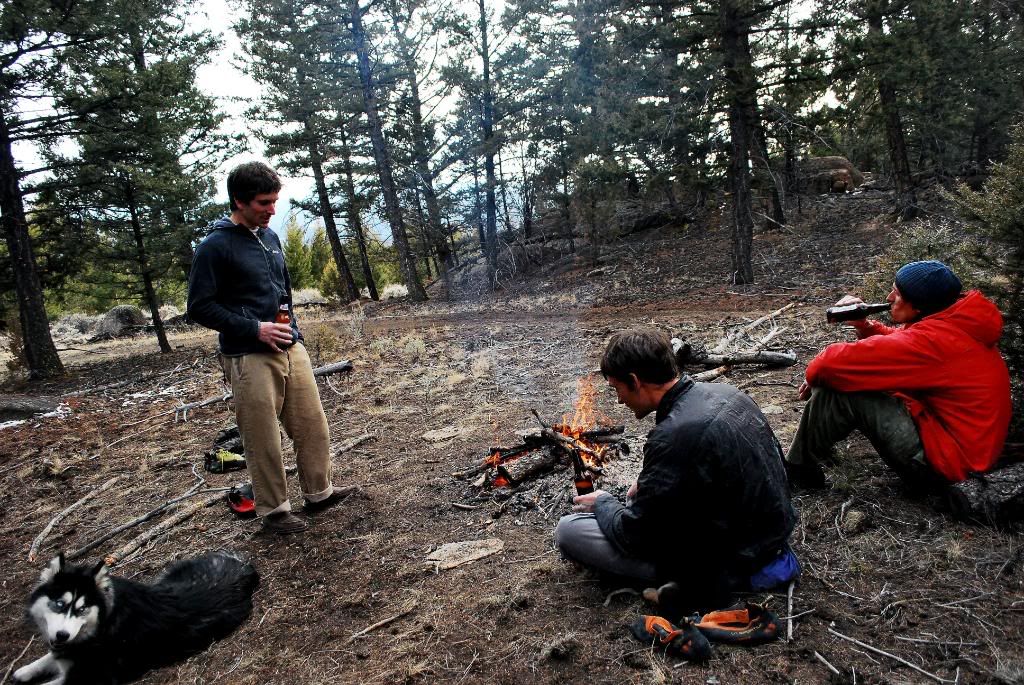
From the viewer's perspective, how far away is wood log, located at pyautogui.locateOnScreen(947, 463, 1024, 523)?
2.95 meters

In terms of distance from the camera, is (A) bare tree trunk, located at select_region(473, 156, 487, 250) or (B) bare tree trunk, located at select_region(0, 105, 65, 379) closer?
(B) bare tree trunk, located at select_region(0, 105, 65, 379)

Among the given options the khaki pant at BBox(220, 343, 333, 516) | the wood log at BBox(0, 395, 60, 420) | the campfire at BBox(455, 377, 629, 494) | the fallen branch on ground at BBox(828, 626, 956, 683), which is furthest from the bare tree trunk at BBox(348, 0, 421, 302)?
the fallen branch on ground at BBox(828, 626, 956, 683)

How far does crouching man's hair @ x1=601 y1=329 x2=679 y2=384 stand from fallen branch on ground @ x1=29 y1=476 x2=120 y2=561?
188 inches

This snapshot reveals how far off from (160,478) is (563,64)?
68.0 feet

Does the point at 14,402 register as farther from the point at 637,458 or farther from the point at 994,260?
the point at 994,260

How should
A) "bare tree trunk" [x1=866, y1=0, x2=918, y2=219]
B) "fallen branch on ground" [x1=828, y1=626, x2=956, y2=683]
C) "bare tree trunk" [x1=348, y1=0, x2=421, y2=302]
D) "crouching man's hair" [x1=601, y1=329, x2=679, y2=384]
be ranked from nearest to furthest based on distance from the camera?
1. "fallen branch on ground" [x1=828, y1=626, x2=956, y2=683]
2. "crouching man's hair" [x1=601, y1=329, x2=679, y2=384]
3. "bare tree trunk" [x1=866, y1=0, x2=918, y2=219]
4. "bare tree trunk" [x1=348, y1=0, x2=421, y2=302]

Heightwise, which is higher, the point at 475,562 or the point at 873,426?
the point at 873,426

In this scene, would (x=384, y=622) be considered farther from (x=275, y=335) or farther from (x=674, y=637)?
(x=275, y=335)

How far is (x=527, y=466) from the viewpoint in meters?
4.53

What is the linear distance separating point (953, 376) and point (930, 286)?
20.0 inches

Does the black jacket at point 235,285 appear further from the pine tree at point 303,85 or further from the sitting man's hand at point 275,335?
the pine tree at point 303,85

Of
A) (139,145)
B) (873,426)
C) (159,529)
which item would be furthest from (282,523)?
(139,145)

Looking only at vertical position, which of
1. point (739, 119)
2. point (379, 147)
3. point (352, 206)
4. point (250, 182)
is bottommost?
point (250, 182)

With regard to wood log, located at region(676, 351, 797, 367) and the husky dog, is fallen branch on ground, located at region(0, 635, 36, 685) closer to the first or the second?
the husky dog
